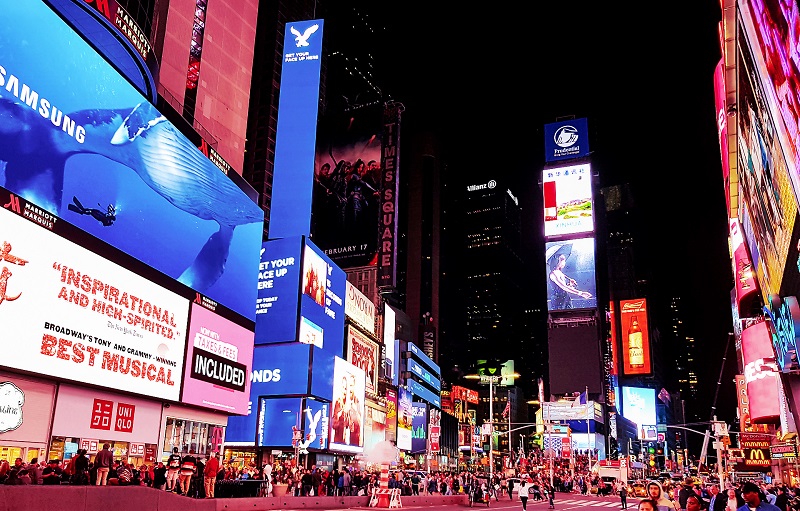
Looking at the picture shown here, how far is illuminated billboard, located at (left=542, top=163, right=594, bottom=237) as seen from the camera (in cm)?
11850

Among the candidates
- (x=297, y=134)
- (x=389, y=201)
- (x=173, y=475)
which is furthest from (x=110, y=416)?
(x=389, y=201)

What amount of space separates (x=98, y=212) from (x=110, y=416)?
689 cm

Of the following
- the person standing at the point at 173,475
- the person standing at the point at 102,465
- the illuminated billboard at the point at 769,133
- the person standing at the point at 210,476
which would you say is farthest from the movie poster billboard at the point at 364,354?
the person standing at the point at 102,465

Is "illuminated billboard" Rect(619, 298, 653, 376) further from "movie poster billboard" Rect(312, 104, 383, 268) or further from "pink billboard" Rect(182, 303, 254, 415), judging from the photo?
"pink billboard" Rect(182, 303, 254, 415)

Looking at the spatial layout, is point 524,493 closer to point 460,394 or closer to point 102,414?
point 102,414

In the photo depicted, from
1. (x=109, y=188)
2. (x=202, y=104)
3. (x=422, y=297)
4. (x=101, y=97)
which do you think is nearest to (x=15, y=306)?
(x=109, y=188)

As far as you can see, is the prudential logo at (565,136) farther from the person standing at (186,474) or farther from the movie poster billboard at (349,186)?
the person standing at (186,474)

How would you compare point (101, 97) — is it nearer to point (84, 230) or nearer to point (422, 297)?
point (84, 230)

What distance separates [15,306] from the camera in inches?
703

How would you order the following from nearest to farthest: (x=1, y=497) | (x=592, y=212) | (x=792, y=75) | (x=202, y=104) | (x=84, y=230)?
(x=1, y=497)
(x=792, y=75)
(x=84, y=230)
(x=202, y=104)
(x=592, y=212)

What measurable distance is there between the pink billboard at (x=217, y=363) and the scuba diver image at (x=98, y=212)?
5.82m

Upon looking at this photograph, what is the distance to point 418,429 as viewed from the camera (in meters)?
87.8

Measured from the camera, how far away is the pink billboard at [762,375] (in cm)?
4603

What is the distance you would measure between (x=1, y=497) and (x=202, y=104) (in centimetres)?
3413
